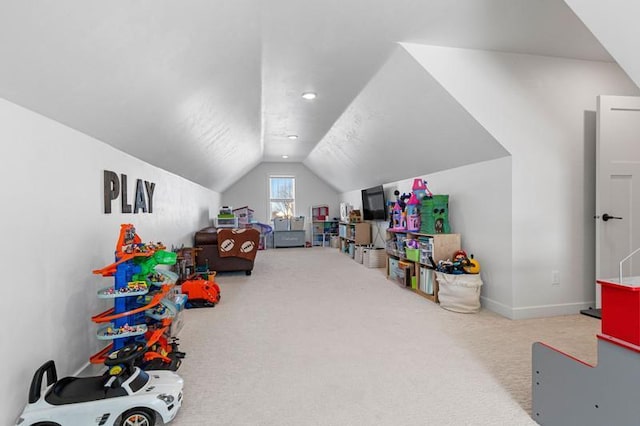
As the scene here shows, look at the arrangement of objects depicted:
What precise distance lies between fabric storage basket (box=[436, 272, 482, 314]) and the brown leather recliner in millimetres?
3048

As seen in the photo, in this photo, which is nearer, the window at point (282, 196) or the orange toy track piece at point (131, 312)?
the orange toy track piece at point (131, 312)

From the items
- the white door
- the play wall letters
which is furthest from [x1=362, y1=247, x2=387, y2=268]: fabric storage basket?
the play wall letters

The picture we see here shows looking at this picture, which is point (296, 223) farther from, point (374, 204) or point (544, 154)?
point (544, 154)

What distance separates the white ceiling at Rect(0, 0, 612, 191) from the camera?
4.81ft

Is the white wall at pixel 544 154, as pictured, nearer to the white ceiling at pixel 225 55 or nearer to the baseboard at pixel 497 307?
the baseboard at pixel 497 307

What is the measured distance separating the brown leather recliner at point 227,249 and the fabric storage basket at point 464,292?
3048mm

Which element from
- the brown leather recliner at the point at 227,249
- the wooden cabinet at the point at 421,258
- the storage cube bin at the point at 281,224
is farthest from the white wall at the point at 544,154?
the storage cube bin at the point at 281,224

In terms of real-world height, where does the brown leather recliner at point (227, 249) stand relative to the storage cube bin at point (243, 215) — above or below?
below

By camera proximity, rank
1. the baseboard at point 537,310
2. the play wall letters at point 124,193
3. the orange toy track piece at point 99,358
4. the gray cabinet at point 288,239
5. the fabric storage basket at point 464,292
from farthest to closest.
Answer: the gray cabinet at point 288,239, the fabric storage basket at point 464,292, the baseboard at point 537,310, the play wall letters at point 124,193, the orange toy track piece at point 99,358

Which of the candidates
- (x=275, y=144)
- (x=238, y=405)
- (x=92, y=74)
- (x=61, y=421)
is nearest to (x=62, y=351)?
(x=61, y=421)

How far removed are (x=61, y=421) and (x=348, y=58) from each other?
10.1ft

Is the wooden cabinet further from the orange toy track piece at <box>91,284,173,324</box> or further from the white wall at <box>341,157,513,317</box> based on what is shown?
the orange toy track piece at <box>91,284,173,324</box>

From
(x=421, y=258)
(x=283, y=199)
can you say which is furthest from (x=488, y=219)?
(x=283, y=199)

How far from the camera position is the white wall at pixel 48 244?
1.47 metres
